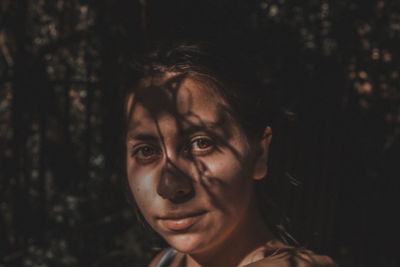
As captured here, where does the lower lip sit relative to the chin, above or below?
above

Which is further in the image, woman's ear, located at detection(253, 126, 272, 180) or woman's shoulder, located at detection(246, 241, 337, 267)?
woman's ear, located at detection(253, 126, 272, 180)

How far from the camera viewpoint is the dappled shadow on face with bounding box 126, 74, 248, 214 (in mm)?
1451

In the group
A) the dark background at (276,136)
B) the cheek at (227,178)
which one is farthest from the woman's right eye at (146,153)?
the dark background at (276,136)

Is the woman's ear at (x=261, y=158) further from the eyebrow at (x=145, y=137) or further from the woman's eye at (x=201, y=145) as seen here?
the eyebrow at (x=145, y=137)

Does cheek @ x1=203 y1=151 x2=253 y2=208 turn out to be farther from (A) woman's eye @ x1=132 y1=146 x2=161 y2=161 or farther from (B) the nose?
(A) woman's eye @ x1=132 y1=146 x2=161 y2=161

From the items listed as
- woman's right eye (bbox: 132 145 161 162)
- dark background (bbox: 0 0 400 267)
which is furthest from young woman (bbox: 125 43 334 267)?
dark background (bbox: 0 0 400 267)

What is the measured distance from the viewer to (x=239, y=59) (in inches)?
72.2

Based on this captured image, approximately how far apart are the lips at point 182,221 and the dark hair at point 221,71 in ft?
1.39

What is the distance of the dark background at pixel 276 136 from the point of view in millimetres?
3723

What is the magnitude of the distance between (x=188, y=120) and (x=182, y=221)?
1.32 ft

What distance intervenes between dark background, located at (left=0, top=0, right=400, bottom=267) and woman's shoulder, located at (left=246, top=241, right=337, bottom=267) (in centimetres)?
196

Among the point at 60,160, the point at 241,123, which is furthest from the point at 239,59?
the point at 60,160

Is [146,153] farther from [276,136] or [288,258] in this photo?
[276,136]

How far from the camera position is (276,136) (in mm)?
3455
